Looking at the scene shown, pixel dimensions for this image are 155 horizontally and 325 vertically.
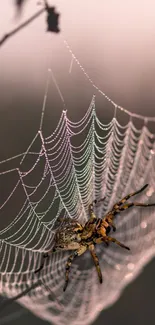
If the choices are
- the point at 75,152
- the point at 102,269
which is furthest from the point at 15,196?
the point at 102,269

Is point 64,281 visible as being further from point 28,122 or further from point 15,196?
point 28,122

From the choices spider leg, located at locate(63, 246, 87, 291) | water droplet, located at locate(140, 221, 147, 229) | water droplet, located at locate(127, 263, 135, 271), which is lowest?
water droplet, located at locate(127, 263, 135, 271)

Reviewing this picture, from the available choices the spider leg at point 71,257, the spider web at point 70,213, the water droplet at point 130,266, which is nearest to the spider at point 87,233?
the spider leg at point 71,257

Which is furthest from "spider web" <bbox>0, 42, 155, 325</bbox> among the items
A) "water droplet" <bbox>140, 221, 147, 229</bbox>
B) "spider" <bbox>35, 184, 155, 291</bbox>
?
"spider" <bbox>35, 184, 155, 291</bbox>

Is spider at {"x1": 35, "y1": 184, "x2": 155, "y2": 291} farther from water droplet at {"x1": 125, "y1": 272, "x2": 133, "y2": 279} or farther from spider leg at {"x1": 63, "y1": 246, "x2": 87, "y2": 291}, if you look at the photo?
water droplet at {"x1": 125, "y1": 272, "x2": 133, "y2": 279}

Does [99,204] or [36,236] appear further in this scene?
[99,204]

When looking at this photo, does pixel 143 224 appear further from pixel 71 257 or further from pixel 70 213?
pixel 71 257

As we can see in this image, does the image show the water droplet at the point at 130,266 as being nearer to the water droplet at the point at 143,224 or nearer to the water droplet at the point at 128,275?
the water droplet at the point at 128,275

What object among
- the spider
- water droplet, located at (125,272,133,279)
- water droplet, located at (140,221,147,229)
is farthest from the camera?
water droplet, located at (140,221,147,229)
